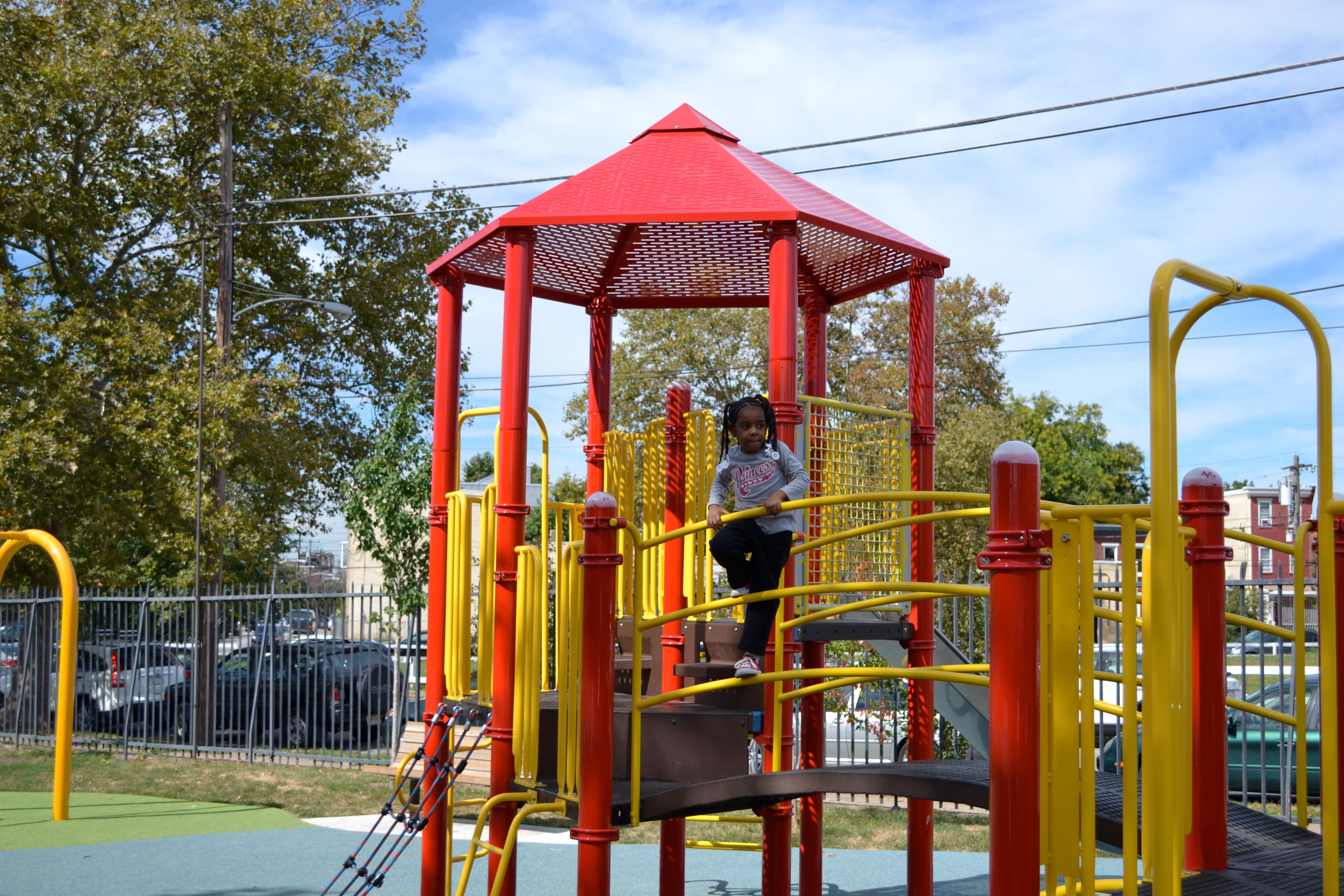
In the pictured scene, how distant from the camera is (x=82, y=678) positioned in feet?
53.9

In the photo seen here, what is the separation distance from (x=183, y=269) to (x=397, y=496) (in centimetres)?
609

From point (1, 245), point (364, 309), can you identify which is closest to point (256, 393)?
point (364, 309)

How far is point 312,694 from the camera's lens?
14703mm

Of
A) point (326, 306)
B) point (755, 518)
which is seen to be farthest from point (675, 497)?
point (326, 306)

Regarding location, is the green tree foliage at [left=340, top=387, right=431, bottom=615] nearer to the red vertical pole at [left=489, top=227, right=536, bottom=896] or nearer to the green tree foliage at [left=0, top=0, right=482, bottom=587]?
the green tree foliage at [left=0, top=0, right=482, bottom=587]

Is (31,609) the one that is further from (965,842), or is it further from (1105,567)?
(1105,567)

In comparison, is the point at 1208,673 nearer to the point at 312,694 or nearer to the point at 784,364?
the point at 784,364

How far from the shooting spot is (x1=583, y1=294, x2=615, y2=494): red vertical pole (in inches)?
317

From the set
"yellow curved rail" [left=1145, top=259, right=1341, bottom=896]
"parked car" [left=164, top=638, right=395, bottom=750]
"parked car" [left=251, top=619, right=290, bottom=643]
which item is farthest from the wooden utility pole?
"yellow curved rail" [left=1145, top=259, right=1341, bottom=896]

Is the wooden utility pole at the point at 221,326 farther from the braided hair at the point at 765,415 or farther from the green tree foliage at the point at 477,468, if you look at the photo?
the green tree foliage at the point at 477,468

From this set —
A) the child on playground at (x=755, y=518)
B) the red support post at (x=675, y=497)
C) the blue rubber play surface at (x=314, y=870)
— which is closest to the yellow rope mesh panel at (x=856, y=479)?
the child on playground at (x=755, y=518)

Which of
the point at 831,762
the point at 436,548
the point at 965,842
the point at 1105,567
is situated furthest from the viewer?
the point at 1105,567

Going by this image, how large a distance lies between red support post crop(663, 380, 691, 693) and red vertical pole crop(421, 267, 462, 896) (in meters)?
1.34

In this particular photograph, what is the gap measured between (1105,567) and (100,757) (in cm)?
3297
